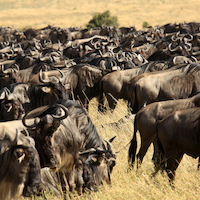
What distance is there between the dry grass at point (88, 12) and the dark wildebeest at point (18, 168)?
4878 cm

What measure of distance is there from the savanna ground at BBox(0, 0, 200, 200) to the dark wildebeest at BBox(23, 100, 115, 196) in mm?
269

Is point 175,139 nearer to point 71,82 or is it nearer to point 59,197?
point 59,197

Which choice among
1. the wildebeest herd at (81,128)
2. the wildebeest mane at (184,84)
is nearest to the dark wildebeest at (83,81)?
the wildebeest herd at (81,128)

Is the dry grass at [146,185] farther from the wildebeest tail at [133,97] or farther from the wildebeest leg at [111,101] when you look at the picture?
the wildebeest leg at [111,101]

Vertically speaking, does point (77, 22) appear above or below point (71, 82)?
below

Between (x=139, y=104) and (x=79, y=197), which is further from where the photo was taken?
(x=139, y=104)

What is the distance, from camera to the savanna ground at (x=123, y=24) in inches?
165

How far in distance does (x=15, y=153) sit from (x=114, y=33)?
25.9 m

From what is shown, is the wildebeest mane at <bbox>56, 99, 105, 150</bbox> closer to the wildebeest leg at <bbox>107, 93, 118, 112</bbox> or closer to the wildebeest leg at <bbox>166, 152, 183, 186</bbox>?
the wildebeest leg at <bbox>166, 152, 183, 186</bbox>

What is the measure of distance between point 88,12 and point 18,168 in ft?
223

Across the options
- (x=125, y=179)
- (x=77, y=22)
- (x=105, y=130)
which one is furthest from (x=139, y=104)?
(x=77, y=22)

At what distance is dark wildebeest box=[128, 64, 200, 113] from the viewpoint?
7.39 m

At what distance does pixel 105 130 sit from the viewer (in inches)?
265

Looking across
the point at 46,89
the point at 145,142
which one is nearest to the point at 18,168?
the point at 145,142
